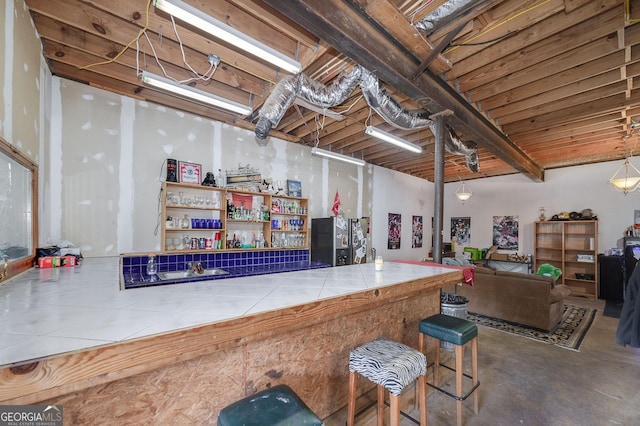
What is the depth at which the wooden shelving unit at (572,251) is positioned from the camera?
243 inches

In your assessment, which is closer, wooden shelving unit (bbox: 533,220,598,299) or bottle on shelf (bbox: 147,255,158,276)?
bottle on shelf (bbox: 147,255,158,276)

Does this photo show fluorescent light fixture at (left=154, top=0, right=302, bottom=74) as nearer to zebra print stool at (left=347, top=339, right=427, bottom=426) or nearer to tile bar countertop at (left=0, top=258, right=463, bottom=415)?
tile bar countertop at (left=0, top=258, right=463, bottom=415)

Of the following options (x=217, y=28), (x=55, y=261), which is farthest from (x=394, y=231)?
(x=55, y=261)

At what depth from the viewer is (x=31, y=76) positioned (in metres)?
2.37

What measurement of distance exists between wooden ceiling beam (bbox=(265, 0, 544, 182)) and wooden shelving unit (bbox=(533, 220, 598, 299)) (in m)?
5.25

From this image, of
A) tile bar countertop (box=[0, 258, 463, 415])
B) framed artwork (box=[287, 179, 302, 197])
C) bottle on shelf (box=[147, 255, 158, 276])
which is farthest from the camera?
framed artwork (box=[287, 179, 302, 197])

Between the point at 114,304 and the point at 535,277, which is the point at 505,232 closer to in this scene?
the point at 535,277

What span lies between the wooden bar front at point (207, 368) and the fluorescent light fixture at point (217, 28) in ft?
6.36

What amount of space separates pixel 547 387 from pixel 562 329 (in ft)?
7.08

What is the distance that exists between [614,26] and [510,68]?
754 millimetres

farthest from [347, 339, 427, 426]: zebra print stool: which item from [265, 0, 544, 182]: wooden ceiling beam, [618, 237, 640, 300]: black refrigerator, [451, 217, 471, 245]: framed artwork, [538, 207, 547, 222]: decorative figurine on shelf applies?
[451, 217, 471, 245]: framed artwork

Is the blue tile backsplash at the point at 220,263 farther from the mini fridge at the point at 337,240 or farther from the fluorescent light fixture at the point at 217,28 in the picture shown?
the fluorescent light fixture at the point at 217,28

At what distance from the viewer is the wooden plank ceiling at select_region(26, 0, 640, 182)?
83.4 inches

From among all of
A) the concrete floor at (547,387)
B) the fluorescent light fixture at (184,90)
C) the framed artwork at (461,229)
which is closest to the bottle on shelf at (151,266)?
the fluorescent light fixture at (184,90)
